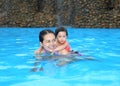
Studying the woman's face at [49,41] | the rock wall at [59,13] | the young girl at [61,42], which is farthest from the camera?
the rock wall at [59,13]

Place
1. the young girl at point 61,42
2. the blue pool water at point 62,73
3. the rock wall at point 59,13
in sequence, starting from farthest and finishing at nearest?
the rock wall at point 59,13 → the young girl at point 61,42 → the blue pool water at point 62,73

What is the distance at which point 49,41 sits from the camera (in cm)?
618

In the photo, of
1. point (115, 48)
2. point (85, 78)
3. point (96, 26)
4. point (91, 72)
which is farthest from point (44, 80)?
point (96, 26)

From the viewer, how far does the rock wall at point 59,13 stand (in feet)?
62.0

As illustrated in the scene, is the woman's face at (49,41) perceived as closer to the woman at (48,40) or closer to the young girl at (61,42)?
the woman at (48,40)

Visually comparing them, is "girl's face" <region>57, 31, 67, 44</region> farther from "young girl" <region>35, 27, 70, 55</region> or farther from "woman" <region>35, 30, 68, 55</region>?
"woman" <region>35, 30, 68, 55</region>

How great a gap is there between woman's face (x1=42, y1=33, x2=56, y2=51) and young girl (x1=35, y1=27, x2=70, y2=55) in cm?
15

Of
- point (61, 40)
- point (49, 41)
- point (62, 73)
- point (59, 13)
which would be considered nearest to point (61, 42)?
point (61, 40)

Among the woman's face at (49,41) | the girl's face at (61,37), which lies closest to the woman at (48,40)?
the woman's face at (49,41)

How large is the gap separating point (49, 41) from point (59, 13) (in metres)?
14.4

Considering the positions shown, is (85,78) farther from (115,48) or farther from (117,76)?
(115,48)

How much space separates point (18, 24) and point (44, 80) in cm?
1477

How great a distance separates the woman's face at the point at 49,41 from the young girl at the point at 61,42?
148 mm

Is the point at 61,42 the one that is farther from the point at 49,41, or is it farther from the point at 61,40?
the point at 49,41
